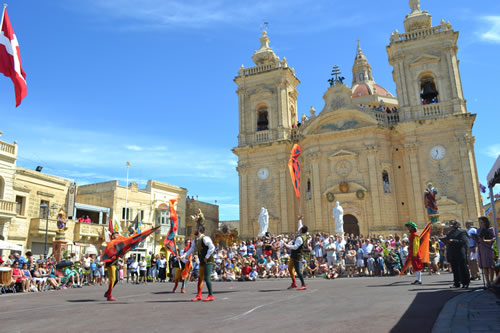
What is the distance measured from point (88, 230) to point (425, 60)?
102 ft

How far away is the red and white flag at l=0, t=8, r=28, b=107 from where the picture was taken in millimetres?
11930

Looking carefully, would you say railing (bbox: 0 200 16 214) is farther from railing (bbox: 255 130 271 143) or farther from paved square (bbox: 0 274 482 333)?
paved square (bbox: 0 274 482 333)

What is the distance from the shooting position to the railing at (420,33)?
3428 centimetres

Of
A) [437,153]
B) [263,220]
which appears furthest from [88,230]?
[437,153]

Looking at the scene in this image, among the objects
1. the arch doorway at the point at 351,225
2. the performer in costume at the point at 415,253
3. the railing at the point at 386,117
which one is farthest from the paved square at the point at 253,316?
the railing at the point at 386,117

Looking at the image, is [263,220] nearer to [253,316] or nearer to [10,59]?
[10,59]

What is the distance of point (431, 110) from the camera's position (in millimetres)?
33594

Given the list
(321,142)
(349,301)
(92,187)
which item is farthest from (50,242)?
(349,301)

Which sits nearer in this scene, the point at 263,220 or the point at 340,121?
the point at 263,220

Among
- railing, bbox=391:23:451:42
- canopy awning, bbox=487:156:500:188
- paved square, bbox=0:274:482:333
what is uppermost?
railing, bbox=391:23:451:42

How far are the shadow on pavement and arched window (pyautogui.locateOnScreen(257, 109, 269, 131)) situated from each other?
31618 mm

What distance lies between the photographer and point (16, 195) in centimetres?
3053

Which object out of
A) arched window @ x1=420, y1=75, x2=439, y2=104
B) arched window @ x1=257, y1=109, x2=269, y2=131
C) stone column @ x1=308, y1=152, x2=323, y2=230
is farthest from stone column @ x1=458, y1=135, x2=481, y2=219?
arched window @ x1=257, y1=109, x2=269, y2=131

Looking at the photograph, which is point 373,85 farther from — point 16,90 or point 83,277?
point 16,90
